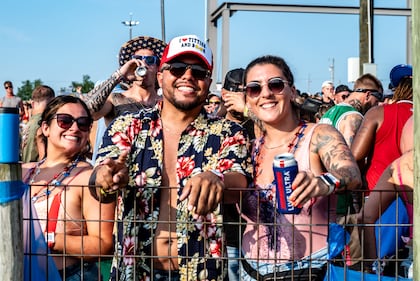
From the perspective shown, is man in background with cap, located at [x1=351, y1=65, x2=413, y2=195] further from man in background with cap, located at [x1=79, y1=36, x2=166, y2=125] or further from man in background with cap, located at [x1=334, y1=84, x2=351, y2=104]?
man in background with cap, located at [x1=334, y1=84, x2=351, y2=104]

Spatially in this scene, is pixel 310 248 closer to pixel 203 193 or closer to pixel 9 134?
pixel 203 193

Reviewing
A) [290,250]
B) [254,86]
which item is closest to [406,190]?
[290,250]

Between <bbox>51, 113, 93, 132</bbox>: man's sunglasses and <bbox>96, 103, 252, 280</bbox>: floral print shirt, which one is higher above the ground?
<bbox>51, 113, 93, 132</bbox>: man's sunglasses

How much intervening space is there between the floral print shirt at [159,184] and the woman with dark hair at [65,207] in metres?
0.15

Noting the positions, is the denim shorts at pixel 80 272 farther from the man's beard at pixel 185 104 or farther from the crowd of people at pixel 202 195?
the man's beard at pixel 185 104

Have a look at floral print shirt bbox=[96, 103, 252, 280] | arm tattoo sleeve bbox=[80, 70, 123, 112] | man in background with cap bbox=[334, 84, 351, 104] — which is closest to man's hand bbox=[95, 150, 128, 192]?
floral print shirt bbox=[96, 103, 252, 280]

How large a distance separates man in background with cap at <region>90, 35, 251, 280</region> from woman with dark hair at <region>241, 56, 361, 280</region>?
15 centimetres

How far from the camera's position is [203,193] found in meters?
3.10

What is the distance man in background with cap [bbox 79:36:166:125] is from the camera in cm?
566

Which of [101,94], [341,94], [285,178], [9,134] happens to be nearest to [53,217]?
[9,134]

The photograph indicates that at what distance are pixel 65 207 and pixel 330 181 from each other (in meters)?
1.37

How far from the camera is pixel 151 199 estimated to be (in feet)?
11.5

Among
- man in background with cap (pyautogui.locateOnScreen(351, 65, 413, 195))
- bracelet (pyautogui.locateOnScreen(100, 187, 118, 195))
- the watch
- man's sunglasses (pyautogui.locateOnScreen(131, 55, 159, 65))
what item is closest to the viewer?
the watch

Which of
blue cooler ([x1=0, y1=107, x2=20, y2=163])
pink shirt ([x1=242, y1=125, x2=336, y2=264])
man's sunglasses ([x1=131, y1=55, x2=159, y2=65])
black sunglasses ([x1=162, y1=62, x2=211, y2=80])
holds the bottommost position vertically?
pink shirt ([x1=242, y1=125, x2=336, y2=264])
